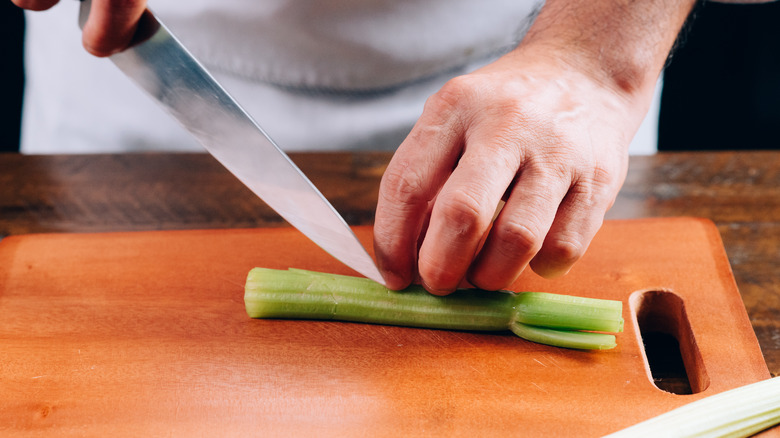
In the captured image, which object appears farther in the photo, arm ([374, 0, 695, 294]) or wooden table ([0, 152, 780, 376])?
wooden table ([0, 152, 780, 376])

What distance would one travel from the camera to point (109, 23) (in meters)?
1.44

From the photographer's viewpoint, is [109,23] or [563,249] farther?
[563,249]

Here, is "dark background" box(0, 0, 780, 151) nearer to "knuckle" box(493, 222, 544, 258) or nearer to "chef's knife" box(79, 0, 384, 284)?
"knuckle" box(493, 222, 544, 258)

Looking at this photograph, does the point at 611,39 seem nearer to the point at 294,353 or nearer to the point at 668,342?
the point at 668,342

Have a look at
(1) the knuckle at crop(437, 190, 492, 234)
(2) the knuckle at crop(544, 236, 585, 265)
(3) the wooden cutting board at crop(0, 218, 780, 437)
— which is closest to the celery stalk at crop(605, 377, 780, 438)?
(3) the wooden cutting board at crop(0, 218, 780, 437)

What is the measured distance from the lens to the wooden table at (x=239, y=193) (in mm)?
2225

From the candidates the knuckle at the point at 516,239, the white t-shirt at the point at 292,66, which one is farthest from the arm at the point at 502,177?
the white t-shirt at the point at 292,66

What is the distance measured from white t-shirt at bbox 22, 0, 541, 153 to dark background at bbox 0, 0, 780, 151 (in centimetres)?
213

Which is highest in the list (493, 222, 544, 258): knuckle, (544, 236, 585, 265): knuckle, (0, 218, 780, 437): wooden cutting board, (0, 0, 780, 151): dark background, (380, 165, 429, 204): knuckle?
(380, 165, 429, 204): knuckle

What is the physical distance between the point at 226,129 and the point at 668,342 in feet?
4.58

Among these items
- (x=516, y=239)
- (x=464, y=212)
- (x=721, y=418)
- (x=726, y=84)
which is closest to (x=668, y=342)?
(x=721, y=418)

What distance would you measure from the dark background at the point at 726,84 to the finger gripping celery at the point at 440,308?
9.54 ft

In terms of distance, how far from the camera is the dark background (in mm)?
4098

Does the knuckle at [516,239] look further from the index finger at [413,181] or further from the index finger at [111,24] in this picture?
the index finger at [111,24]
